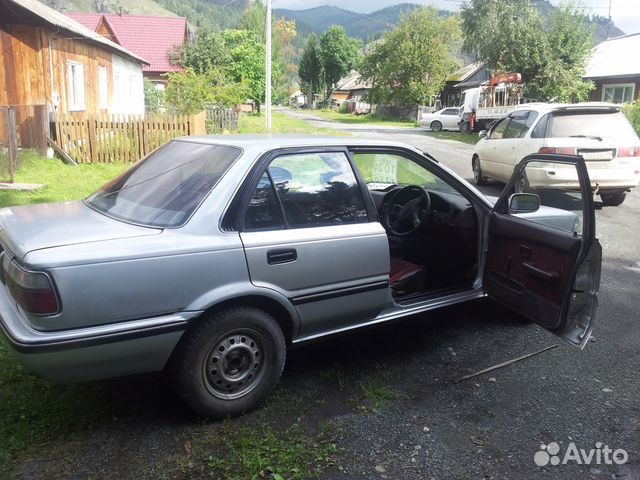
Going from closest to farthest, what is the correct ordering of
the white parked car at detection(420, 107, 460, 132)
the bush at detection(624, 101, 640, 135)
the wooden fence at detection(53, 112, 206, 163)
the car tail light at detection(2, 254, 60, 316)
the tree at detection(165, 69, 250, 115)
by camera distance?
the car tail light at detection(2, 254, 60, 316)
the wooden fence at detection(53, 112, 206, 163)
the tree at detection(165, 69, 250, 115)
the bush at detection(624, 101, 640, 135)
the white parked car at detection(420, 107, 460, 132)

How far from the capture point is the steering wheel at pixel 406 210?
448 cm

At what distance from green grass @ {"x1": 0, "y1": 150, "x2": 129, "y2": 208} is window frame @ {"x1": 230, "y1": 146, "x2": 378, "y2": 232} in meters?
6.37

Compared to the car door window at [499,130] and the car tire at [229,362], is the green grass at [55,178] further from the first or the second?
the car door window at [499,130]

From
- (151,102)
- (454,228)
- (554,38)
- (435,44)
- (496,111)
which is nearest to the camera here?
(454,228)

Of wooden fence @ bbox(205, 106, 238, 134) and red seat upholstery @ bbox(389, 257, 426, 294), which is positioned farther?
wooden fence @ bbox(205, 106, 238, 134)

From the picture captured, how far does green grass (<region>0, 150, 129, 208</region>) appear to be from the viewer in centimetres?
888

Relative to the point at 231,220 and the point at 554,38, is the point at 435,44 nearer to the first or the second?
the point at 554,38

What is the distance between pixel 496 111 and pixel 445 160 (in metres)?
8.72

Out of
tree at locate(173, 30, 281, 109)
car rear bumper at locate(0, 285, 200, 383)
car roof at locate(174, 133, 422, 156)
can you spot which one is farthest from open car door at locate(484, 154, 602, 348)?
tree at locate(173, 30, 281, 109)

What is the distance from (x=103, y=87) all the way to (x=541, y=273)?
62.0 feet

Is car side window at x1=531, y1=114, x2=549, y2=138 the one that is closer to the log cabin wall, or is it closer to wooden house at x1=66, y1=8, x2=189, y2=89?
the log cabin wall

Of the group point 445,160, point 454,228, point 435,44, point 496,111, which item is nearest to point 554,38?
point 496,111

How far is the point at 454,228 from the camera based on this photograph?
4438 millimetres

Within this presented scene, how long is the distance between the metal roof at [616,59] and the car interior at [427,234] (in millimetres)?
25893
